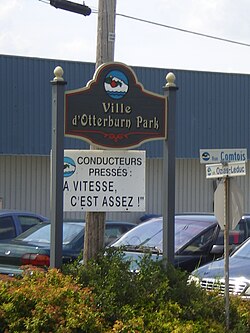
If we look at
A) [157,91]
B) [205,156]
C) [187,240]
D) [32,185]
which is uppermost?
[157,91]

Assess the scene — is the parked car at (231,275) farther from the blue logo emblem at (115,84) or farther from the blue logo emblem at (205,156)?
the blue logo emblem at (115,84)

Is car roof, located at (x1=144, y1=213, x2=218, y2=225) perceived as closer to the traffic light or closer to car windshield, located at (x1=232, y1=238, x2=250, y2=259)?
car windshield, located at (x1=232, y1=238, x2=250, y2=259)

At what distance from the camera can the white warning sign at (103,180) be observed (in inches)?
366

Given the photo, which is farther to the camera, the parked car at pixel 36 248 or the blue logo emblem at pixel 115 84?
the parked car at pixel 36 248

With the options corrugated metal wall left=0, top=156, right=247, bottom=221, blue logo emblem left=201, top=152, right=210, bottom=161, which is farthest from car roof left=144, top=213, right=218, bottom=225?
corrugated metal wall left=0, top=156, right=247, bottom=221

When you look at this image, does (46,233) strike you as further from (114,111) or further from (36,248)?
(114,111)

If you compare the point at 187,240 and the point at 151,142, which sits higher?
the point at 151,142

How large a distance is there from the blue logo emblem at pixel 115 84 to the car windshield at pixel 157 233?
367 cm

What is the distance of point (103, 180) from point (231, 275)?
103 inches

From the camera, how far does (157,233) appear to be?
13188 millimetres

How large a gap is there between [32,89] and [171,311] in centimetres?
2068

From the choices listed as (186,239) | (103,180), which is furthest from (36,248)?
(103,180)

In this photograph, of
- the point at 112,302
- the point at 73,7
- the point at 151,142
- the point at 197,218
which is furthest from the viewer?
the point at 151,142

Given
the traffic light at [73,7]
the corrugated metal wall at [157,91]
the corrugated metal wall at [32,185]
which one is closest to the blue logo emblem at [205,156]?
the traffic light at [73,7]
